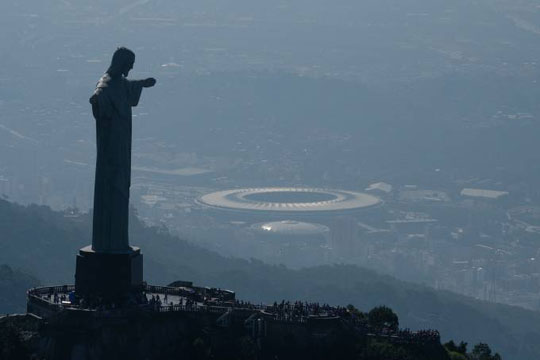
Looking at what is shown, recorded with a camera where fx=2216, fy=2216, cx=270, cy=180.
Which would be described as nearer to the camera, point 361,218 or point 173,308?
point 173,308

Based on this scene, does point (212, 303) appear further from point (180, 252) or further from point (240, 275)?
point (180, 252)

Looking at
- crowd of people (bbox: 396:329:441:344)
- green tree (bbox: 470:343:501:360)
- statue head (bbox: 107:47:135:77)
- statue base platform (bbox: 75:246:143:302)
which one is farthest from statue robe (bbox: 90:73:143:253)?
green tree (bbox: 470:343:501:360)

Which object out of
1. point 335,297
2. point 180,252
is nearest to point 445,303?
point 335,297

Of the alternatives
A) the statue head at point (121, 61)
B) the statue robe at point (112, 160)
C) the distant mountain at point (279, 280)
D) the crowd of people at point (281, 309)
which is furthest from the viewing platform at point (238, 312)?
the distant mountain at point (279, 280)

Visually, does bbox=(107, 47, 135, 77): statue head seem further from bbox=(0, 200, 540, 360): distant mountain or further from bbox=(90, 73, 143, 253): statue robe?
bbox=(0, 200, 540, 360): distant mountain

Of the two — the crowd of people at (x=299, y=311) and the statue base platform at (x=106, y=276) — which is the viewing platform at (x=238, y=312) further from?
the statue base platform at (x=106, y=276)

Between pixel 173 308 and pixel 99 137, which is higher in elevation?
pixel 99 137

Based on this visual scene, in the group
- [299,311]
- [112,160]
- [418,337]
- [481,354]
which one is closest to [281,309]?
[299,311]
